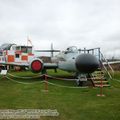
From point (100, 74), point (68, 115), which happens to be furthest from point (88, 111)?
point (100, 74)

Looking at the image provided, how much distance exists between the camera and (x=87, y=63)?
36.8 feet

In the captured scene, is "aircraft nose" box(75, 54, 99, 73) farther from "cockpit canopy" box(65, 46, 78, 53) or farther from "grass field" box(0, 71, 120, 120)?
"cockpit canopy" box(65, 46, 78, 53)

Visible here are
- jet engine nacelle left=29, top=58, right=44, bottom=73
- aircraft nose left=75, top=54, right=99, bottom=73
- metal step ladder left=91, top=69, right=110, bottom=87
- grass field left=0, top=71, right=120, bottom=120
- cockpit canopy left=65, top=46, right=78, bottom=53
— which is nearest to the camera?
grass field left=0, top=71, right=120, bottom=120

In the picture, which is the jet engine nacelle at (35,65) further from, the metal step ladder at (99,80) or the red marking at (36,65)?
the metal step ladder at (99,80)

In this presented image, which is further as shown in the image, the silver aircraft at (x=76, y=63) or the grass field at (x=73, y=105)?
the silver aircraft at (x=76, y=63)

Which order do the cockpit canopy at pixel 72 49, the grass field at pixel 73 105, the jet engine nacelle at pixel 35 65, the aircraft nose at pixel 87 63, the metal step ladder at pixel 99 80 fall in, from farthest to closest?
the jet engine nacelle at pixel 35 65, the cockpit canopy at pixel 72 49, the metal step ladder at pixel 99 80, the aircraft nose at pixel 87 63, the grass field at pixel 73 105

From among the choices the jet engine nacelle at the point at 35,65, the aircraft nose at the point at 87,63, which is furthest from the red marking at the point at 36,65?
the aircraft nose at the point at 87,63

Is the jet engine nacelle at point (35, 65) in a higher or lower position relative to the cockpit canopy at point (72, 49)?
lower

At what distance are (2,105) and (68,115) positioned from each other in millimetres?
2263

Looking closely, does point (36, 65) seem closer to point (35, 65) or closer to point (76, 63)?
point (35, 65)

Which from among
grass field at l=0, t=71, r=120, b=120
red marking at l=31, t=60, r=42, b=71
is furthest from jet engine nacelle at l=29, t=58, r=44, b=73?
grass field at l=0, t=71, r=120, b=120

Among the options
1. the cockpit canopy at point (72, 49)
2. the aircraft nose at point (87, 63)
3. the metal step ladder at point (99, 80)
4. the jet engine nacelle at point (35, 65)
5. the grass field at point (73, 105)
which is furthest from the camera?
the jet engine nacelle at point (35, 65)

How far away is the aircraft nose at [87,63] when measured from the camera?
1122 centimetres

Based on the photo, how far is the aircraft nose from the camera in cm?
1122
